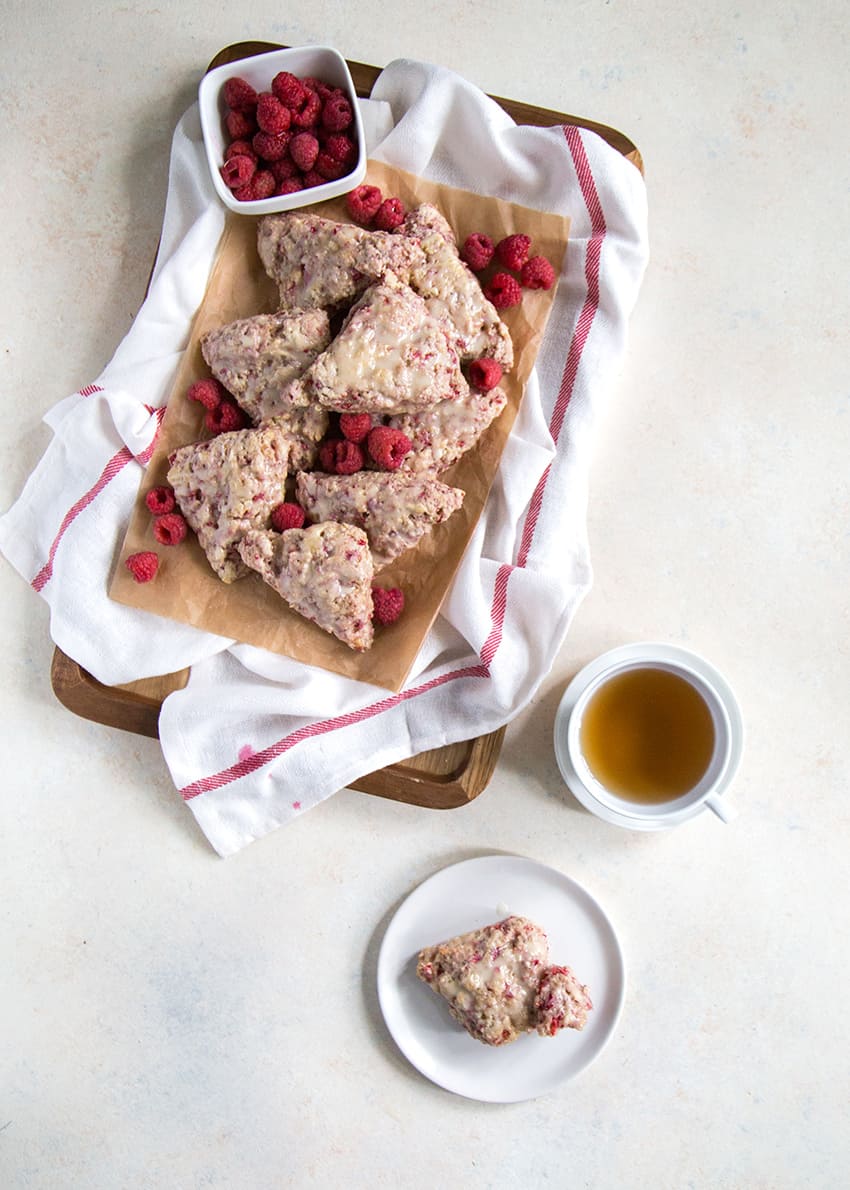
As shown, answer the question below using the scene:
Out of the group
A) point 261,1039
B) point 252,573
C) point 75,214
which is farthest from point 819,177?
point 261,1039

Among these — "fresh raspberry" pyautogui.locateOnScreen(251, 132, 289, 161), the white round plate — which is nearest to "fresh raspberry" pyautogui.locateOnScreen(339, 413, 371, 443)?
"fresh raspberry" pyautogui.locateOnScreen(251, 132, 289, 161)

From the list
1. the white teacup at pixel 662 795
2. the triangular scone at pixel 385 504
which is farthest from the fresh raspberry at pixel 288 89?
the white teacup at pixel 662 795

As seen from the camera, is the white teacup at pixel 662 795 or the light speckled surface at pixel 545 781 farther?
the light speckled surface at pixel 545 781

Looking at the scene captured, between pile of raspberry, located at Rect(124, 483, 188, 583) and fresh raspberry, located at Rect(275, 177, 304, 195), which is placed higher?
fresh raspberry, located at Rect(275, 177, 304, 195)

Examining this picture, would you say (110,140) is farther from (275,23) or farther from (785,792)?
(785,792)

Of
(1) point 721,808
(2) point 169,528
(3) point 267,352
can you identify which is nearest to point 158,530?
(2) point 169,528

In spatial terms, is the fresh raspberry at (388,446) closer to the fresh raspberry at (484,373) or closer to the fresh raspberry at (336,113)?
the fresh raspberry at (484,373)

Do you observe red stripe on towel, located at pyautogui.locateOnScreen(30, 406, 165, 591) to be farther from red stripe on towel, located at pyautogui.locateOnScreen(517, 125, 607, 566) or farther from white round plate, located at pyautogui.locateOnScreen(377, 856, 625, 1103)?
white round plate, located at pyautogui.locateOnScreen(377, 856, 625, 1103)
